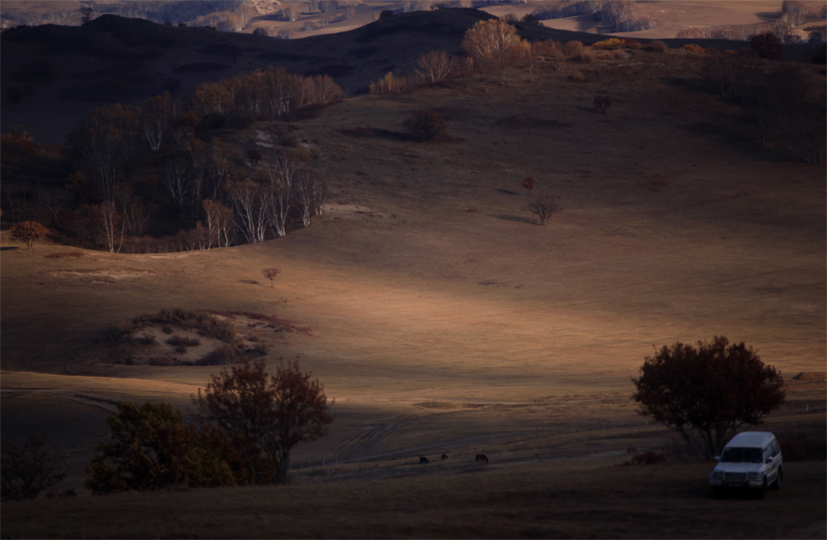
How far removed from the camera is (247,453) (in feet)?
66.2

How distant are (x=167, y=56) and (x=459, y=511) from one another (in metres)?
198

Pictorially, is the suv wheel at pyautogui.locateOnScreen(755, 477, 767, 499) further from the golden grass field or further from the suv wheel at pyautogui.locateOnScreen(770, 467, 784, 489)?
the suv wheel at pyautogui.locateOnScreen(770, 467, 784, 489)

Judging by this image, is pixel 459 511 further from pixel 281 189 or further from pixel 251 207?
pixel 281 189

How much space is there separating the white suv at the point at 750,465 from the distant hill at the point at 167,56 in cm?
15813

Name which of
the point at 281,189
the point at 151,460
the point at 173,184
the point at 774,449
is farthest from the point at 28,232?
the point at 774,449

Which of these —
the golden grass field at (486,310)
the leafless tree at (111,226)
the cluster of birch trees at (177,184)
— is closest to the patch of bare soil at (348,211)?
the golden grass field at (486,310)

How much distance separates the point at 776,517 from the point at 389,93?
115 meters

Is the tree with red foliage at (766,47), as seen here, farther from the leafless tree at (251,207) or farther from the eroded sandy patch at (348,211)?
the leafless tree at (251,207)

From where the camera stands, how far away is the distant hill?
6176 inches

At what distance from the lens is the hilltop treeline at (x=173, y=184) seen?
73.9m

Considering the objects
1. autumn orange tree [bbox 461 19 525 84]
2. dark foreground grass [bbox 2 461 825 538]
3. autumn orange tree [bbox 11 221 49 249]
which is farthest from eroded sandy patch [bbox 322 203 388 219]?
dark foreground grass [bbox 2 461 825 538]

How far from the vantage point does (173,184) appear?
273 ft

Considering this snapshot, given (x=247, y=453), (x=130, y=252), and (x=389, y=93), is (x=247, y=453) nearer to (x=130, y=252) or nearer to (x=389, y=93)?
(x=130, y=252)

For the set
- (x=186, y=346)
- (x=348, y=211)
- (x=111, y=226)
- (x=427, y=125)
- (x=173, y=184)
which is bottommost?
(x=186, y=346)
